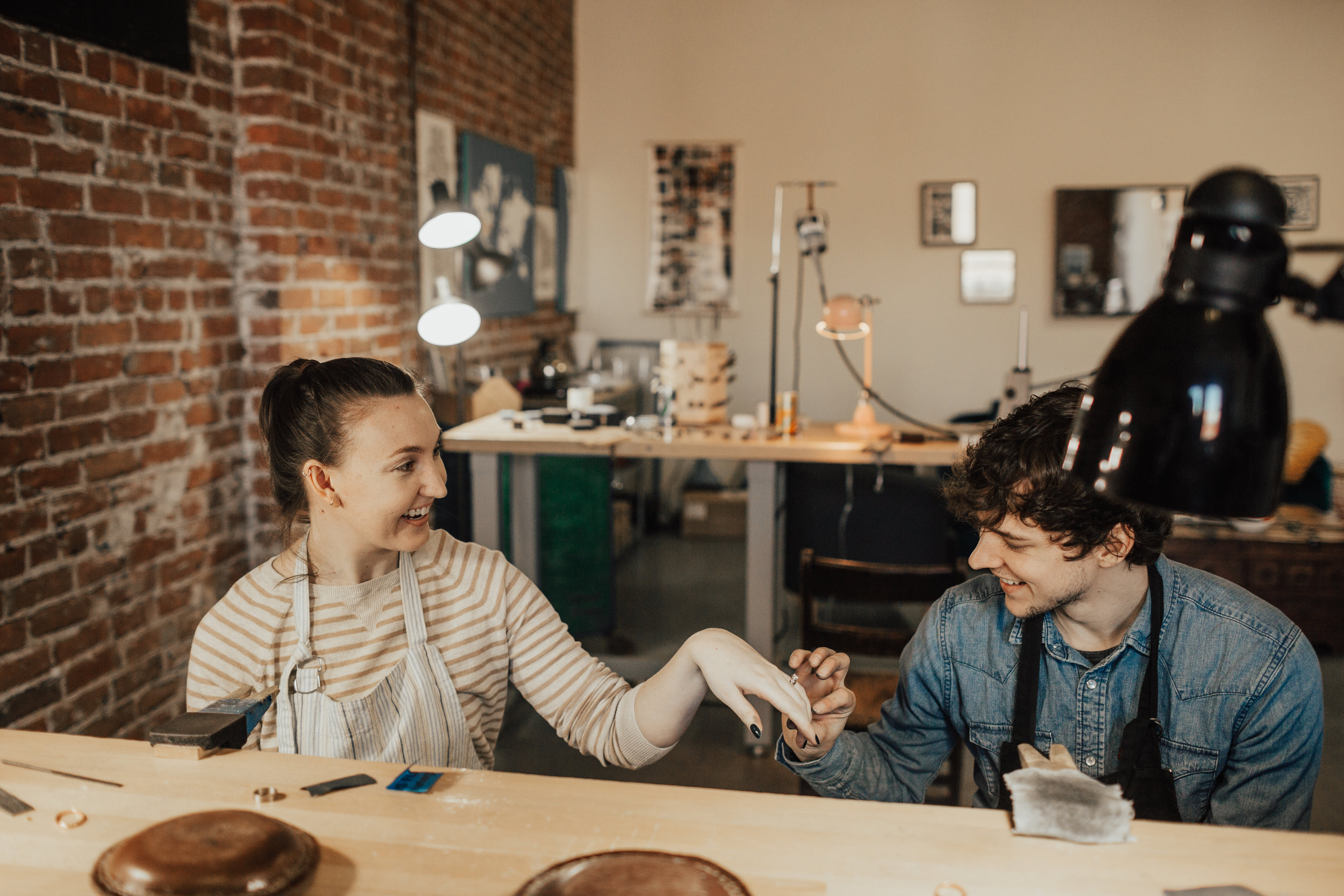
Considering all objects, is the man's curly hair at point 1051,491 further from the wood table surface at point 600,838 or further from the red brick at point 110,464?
the red brick at point 110,464

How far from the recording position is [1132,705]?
1414mm

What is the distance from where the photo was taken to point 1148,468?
0.71 metres

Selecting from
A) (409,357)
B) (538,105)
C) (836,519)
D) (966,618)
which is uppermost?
(538,105)

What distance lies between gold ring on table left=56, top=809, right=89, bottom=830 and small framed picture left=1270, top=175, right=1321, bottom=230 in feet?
20.5

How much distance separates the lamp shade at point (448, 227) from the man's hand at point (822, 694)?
6.34 feet

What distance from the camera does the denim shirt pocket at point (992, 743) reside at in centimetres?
144

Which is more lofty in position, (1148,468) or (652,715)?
(1148,468)

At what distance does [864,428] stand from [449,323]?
58.1 inches

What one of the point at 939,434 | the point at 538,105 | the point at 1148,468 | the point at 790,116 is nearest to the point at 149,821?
the point at 1148,468

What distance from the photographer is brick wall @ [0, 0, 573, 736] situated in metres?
2.19

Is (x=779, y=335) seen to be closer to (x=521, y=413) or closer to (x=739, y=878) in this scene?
(x=521, y=413)

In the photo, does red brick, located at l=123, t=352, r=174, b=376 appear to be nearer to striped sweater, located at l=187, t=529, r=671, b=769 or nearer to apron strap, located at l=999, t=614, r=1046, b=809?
striped sweater, located at l=187, t=529, r=671, b=769

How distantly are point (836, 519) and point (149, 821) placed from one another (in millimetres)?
3226

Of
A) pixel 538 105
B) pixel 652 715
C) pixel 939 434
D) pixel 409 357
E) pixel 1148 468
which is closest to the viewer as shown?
pixel 1148 468
